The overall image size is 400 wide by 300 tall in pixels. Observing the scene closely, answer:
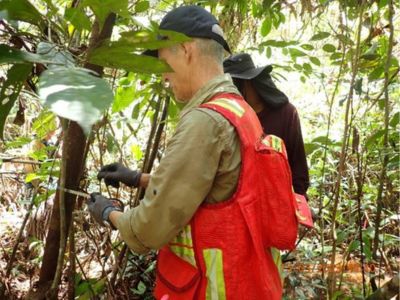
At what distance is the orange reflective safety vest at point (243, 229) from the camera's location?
3.10 ft

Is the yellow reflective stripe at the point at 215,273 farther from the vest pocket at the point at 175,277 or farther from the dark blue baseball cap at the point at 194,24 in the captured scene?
the dark blue baseball cap at the point at 194,24

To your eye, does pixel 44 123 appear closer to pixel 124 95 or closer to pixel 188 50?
pixel 124 95

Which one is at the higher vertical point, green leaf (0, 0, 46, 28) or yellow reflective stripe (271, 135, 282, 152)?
green leaf (0, 0, 46, 28)

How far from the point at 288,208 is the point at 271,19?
1281 millimetres

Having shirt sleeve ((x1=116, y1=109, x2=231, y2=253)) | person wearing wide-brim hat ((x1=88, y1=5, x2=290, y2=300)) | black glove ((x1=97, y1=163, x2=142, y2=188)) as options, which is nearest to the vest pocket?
person wearing wide-brim hat ((x1=88, y1=5, x2=290, y2=300))

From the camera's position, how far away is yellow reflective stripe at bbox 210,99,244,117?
38.1 inches

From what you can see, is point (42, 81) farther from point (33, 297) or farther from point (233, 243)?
point (33, 297)

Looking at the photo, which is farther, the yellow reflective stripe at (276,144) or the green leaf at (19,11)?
the yellow reflective stripe at (276,144)

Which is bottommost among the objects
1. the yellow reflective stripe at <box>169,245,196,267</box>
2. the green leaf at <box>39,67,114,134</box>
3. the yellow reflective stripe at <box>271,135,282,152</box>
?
the yellow reflective stripe at <box>169,245,196,267</box>

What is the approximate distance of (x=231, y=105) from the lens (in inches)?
38.7

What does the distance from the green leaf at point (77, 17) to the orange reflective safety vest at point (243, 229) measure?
35cm

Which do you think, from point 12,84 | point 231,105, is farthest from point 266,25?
point 12,84

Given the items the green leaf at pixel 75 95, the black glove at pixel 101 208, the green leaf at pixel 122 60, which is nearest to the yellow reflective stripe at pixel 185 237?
the black glove at pixel 101 208

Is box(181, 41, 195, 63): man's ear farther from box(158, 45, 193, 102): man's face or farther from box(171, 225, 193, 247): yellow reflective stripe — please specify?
box(171, 225, 193, 247): yellow reflective stripe
